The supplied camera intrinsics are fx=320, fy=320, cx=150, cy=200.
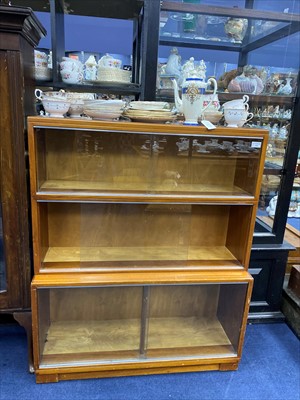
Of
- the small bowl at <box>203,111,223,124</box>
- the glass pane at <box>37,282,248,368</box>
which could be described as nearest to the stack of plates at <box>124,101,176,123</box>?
the small bowl at <box>203,111,223,124</box>

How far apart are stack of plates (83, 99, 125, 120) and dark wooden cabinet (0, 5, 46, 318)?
0.81 ft

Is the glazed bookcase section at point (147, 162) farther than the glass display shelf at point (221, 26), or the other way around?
the glass display shelf at point (221, 26)

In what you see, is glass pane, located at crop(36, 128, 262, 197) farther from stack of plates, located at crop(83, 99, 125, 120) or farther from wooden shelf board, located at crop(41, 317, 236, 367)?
wooden shelf board, located at crop(41, 317, 236, 367)

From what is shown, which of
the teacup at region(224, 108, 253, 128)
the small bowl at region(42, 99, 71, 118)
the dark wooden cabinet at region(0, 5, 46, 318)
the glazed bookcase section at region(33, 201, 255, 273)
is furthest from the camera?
the glazed bookcase section at region(33, 201, 255, 273)

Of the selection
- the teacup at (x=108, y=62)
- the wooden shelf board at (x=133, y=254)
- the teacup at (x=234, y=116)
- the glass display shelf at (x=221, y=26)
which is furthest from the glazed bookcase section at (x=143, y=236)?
the glass display shelf at (x=221, y=26)

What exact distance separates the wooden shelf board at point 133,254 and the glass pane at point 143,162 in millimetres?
346

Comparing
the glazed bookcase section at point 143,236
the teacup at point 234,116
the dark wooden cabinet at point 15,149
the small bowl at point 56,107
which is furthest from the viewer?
the glazed bookcase section at point 143,236

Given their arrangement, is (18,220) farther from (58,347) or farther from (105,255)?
(58,347)

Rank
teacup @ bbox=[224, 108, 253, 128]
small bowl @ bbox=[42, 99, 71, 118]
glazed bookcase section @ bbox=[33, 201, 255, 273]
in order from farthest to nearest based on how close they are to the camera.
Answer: glazed bookcase section @ bbox=[33, 201, 255, 273]
teacup @ bbox=[224, 108, 253, 128]
small bowl @ bbox=[42, 99, 71, 118]

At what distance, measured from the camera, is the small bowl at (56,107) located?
129 cm

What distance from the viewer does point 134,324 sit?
5.83 feet

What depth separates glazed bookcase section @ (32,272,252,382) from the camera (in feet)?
4.77

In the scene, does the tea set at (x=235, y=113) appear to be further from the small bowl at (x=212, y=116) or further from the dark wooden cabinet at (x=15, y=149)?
the dark wooden cabinet at (x=15, y=149)

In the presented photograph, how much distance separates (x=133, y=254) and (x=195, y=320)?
23.8 inches
